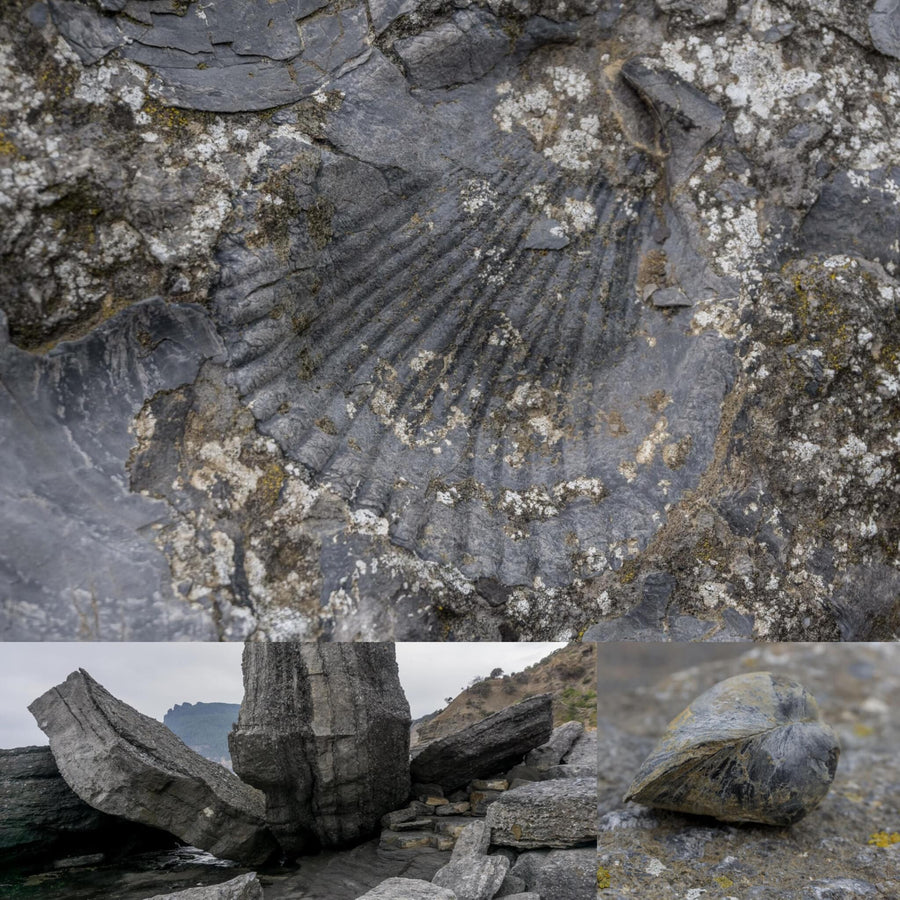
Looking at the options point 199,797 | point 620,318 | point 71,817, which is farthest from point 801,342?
point 71,817

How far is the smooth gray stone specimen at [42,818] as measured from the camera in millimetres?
1706

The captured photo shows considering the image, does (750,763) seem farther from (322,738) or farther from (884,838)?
(322,738)

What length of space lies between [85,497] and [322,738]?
0.79 m

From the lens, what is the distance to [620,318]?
7.89ft

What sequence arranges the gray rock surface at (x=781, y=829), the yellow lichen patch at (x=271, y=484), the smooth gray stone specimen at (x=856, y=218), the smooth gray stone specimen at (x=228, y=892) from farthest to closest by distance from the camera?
the smooth gray stone specimen at (x=856, y=218)
the yellow lichen patch at (x=271, y=484)
the smooth gray stone specimen at (x=228, y=892)
the gray rock surface at (x=781, y=829)

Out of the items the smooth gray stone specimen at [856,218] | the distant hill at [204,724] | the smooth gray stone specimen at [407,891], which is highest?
the smooth gray stone specimen at [856,218]

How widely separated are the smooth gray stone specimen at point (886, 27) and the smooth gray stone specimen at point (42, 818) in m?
2.70

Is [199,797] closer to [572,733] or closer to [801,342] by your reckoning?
[572,733]

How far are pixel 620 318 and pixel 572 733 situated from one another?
1.17m

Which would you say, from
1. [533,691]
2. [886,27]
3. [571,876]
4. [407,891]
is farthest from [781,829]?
[886,27]

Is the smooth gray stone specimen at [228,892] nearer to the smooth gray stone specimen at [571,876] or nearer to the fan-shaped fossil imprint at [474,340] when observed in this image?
the smooth gray stone specimen at [571,876]

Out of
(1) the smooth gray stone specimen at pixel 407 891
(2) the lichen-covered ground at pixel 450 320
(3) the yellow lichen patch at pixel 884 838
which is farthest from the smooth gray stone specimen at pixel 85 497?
(3) the yellow lichen patch at pixel 884 838

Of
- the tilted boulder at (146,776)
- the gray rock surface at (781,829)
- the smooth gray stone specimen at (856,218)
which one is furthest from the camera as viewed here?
the smooth gray stone specimen at (856,218)

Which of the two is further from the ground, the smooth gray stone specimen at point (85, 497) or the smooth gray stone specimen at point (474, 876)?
the smooth gray stone specimen at point (85, 497)
